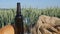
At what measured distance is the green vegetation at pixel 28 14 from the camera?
1.72 m

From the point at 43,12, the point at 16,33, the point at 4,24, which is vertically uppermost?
the point at 43,12

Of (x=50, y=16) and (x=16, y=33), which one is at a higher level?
(x=50, y=16)

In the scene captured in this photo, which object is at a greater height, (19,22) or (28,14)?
(28,14)

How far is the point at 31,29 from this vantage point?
5.68ft

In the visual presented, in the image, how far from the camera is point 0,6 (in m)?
1.73

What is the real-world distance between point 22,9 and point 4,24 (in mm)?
310

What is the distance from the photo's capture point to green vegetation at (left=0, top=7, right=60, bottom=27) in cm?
172

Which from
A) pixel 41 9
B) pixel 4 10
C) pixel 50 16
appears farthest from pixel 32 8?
pixel 4 10

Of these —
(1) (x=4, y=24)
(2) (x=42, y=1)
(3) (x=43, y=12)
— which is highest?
(2) (x=42, y=1)

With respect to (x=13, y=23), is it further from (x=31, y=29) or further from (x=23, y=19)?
(x=31, y=29)

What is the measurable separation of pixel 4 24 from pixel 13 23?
12 centimetres

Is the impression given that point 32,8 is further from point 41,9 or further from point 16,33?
point 16,33

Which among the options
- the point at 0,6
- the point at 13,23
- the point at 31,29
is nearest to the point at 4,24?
the point at 13,23

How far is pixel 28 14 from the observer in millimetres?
1741
